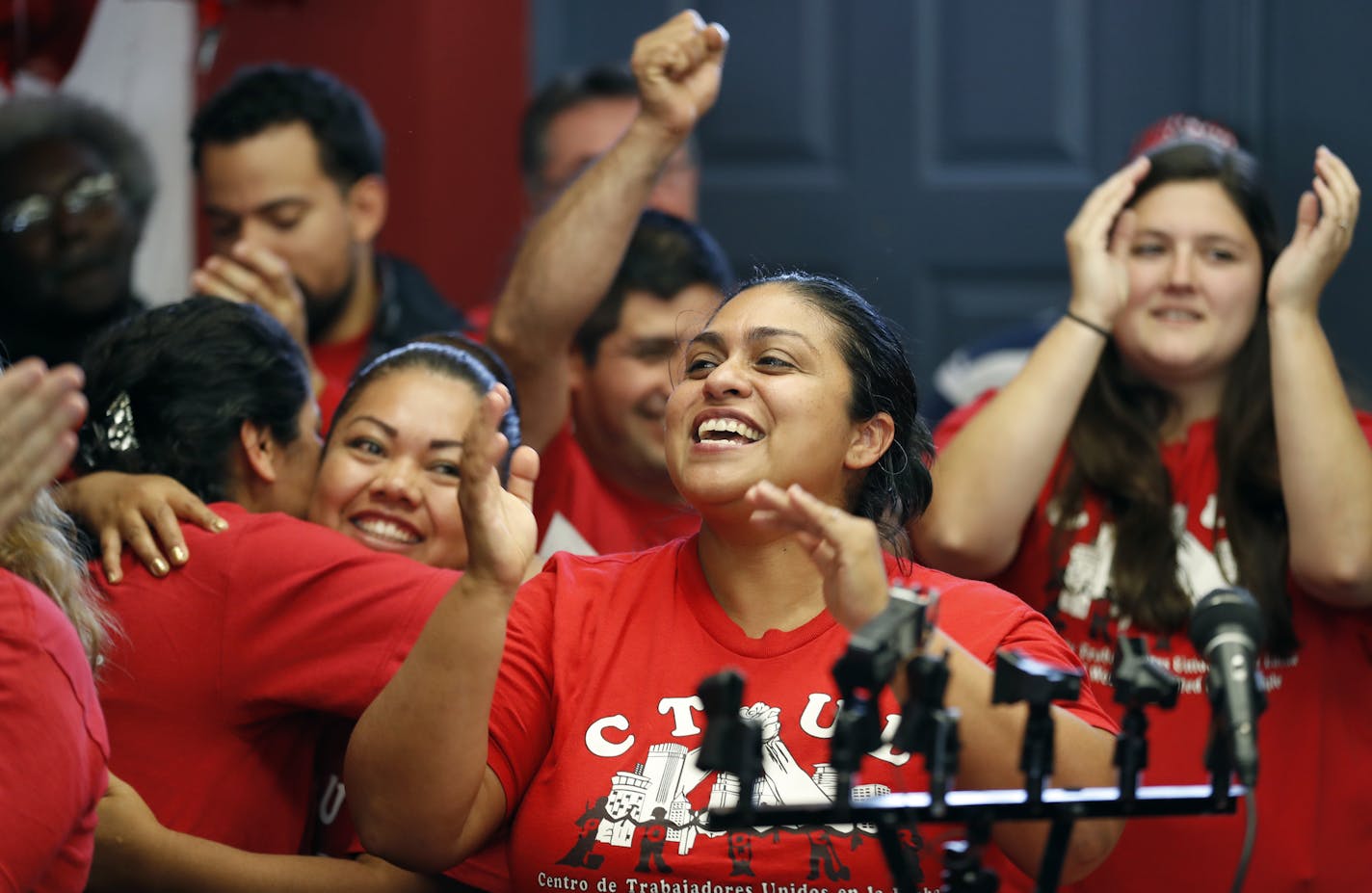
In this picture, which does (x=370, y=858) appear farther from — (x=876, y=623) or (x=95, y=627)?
A: (x=876, y=623)

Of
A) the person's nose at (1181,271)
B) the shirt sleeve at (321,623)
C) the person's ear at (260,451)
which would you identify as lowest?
the shirt sleeve at (321,623)

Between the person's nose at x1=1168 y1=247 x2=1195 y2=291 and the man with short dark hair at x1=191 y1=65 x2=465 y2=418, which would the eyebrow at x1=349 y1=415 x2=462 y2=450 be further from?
the person's nose at x1=1168 y1=247 x2=1195 y2=291

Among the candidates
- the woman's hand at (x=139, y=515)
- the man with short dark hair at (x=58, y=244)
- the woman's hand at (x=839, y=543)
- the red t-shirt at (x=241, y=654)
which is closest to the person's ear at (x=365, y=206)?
the man with short dark hair at (x=58, y=244)

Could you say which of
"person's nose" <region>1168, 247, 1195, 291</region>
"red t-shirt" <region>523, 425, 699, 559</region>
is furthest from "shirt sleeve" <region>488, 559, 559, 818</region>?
"person's nose" <region>1168, 247, 1195, 291</region>

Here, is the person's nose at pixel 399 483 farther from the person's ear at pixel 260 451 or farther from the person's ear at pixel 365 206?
the person's ear at pixel 365 206

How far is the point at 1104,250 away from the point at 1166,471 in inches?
15.4

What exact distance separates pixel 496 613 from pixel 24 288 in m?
2.24

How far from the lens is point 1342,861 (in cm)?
257

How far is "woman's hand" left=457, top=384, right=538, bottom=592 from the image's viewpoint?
180 centimetres

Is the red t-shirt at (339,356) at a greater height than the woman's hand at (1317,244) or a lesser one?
lesser

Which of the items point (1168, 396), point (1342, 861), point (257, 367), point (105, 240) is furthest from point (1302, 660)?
point (105, 240)

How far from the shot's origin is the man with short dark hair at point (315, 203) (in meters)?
3.51

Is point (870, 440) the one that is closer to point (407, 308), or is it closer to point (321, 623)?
point (321, 623)

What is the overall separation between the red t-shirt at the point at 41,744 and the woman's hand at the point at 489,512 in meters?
0.47
